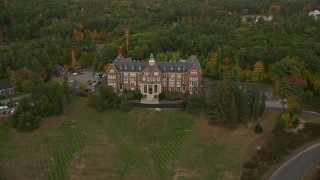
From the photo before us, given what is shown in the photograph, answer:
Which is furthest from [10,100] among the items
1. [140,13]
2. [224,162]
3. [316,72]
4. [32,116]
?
[140,13]

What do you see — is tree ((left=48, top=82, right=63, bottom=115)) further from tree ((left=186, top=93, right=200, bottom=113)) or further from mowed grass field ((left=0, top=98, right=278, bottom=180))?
tree ((left=186, top=93, right=200, bottom=113))

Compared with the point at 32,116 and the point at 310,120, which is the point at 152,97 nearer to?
the point at 32,116

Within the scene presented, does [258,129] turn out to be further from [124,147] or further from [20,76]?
[20,76]

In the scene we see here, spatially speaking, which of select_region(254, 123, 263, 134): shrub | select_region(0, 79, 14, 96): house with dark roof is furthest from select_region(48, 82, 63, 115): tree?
select_region(254, 123, 263, 134): shrub

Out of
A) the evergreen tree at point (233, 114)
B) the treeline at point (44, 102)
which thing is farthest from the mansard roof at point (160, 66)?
the evergreen tree at point (233, 114)

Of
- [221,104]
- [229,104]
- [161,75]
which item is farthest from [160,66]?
[229,104]
